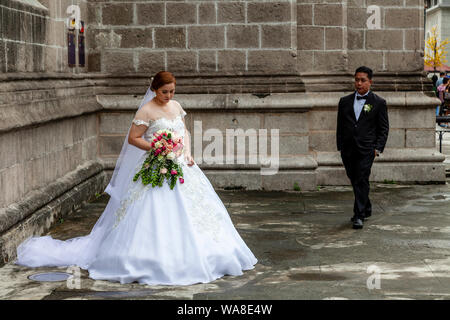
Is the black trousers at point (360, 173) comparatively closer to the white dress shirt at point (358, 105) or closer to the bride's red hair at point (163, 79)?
the white dress shirt at point (358, 105)

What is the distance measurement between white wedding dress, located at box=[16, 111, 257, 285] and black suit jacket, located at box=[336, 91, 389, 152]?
98.0 inches

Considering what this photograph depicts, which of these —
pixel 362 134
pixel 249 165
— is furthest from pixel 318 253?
pixel 249 165

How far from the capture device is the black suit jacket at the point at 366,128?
348 inches

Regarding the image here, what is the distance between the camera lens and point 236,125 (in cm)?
1186

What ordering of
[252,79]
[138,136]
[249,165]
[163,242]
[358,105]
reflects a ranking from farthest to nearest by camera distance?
[252,79]
[249,165]
[358,105]
[138,136]
[163,242]

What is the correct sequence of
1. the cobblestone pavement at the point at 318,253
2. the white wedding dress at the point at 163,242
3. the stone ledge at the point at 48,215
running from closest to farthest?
the cobblestone pavement at the point at 318,253 → the white wedding dress at the point at 163,242 → the stone ledge at the point at 48,215

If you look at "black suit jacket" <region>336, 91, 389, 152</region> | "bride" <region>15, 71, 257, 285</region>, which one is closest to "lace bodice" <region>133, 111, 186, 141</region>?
"bride" <region>15, 71, 257, 285</region>

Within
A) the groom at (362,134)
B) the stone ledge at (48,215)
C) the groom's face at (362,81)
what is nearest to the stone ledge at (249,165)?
the stone ledge at (48,215)

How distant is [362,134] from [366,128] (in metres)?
0.09

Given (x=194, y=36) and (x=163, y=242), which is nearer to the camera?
(x=163, y=242)

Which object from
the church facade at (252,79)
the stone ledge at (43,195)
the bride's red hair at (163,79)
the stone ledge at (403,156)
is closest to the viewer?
the bride's red hair at (163,79)

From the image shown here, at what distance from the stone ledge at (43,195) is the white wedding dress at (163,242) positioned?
0.37 metres

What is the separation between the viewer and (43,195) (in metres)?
8.45

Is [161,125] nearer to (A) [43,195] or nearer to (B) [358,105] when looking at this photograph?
(A) [43,195]
